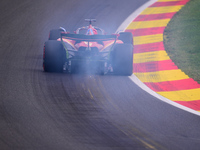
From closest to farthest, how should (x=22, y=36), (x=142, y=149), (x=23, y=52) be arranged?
1. (x=142, y=149)
2. (x=23, y=52)
3. (x=22, y=36)

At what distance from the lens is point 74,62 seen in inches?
413

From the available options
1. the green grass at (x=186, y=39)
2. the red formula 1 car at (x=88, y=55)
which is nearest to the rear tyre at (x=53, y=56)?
the red formula 1 car at (x=88, y=55)

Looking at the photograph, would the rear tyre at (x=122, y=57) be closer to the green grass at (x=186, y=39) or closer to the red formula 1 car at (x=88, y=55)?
the red formula 1 car at (x=88, y=55)

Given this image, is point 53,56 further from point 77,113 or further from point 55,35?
point 77,113

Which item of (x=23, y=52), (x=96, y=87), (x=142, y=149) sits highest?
(x=23, y=52)

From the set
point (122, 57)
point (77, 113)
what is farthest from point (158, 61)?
point (77, 113)

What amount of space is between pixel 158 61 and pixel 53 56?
319 centimetres

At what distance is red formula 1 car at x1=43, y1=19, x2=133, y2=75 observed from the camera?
34.8 feet

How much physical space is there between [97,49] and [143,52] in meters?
2.94

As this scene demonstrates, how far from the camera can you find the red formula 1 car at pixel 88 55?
34.8 feet

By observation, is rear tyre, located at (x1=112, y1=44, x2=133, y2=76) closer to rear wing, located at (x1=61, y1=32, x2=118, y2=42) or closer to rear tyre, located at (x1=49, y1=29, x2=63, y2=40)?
rear wing, located at (x1=61, y1=32, x2=118, y2=42)

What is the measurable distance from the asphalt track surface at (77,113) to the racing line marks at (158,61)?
0.64 meters

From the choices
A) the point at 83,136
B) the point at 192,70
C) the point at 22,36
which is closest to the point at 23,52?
the point at 22,36

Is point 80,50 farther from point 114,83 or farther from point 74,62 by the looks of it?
point 114,83
